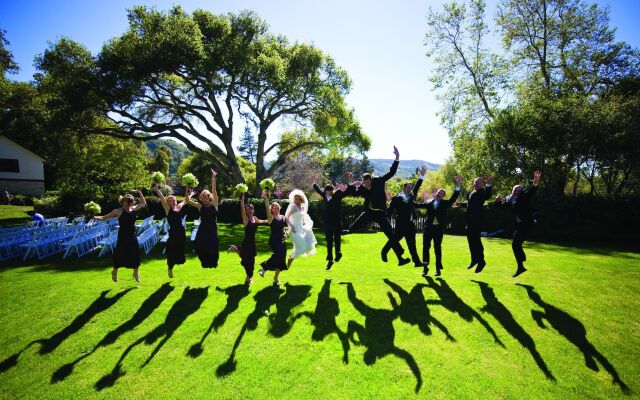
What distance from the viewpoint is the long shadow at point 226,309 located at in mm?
5723

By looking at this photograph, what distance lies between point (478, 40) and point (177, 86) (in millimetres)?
28799

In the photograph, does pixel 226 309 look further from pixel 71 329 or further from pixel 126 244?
pixel 126 244

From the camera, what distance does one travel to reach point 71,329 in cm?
634

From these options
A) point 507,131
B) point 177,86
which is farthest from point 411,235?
point 177,86

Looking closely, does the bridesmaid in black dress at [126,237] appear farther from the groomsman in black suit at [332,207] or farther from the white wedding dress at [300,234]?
the groomsman in black suit at [332,207]

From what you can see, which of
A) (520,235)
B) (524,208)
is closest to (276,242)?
(520,235)

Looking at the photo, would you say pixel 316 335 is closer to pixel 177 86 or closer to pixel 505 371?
pixel 505 371

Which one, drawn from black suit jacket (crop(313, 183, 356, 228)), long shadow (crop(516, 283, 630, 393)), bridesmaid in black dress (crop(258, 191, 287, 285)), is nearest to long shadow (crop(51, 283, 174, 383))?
bridesmaid in black dress (crop(258, 191, 287, 285))

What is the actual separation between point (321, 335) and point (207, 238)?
440 cm

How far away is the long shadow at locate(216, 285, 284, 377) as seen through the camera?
5.20 m

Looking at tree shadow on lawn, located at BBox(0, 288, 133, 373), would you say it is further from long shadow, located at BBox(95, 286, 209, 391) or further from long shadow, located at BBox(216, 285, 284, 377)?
long shadow, located at BBox(216, 285, 284, 377)

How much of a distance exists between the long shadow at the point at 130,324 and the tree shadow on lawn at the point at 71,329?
761 millimetres

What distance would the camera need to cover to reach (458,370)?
520 cm

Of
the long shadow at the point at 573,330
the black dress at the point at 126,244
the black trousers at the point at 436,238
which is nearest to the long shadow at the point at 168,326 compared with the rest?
the black dress at the point at 126,244
